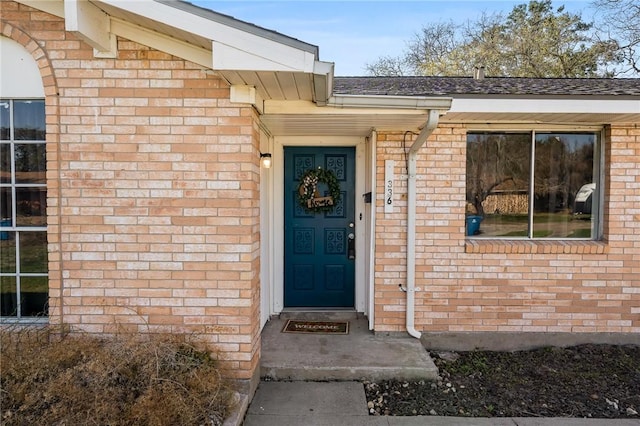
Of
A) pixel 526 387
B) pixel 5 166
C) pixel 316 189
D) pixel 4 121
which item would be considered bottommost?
pixel 526 387

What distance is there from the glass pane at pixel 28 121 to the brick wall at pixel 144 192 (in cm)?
28

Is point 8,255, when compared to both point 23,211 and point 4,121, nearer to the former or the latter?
point 23,211

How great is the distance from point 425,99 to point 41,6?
338cm

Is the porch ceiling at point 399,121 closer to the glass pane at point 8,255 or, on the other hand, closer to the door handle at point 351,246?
the door handle at point 351,246

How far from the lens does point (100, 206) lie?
3.26m

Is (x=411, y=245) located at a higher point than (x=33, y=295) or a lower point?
higher

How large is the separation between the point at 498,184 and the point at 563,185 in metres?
0.81

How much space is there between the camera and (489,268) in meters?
4.57

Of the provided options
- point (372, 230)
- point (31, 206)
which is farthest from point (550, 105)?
point (31, 206)

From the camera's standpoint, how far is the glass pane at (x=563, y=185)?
4.69 metres

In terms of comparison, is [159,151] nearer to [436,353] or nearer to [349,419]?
[349,419]

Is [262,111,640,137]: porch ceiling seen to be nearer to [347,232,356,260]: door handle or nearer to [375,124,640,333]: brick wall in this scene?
[375,124,640,333]: brick wall

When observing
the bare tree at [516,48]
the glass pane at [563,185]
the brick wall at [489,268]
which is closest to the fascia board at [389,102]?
the brick wall at [489,268]

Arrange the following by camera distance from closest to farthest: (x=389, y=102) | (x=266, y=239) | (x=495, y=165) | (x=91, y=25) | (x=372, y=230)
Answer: (x=91, y=25) → (x=389, y=102) → (x=372, y=230) → (x=495, y=165) → (x=266, y=239)
